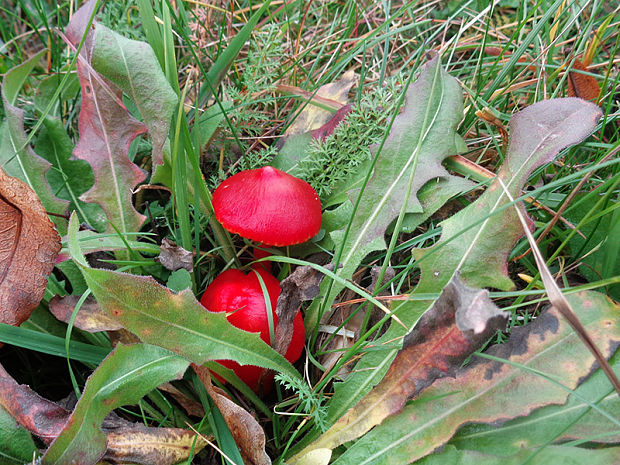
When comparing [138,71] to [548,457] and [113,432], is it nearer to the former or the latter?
[113,432]

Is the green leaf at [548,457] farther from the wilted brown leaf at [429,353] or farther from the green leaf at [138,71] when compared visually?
the green leaf at [138,71]

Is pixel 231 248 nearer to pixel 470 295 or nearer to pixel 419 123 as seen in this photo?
pixel 419 123

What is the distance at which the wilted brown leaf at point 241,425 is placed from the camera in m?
1.19

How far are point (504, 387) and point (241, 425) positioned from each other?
1.98ft

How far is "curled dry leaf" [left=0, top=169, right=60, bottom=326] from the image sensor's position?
129 centimetres

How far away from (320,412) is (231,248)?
0.55 m

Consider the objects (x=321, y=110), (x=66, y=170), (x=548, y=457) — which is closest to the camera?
(x=548, y=457)

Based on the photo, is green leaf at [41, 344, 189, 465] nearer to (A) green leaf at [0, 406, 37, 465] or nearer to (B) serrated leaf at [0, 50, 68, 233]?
(A) green leaf at [0, 406, 37, 465]

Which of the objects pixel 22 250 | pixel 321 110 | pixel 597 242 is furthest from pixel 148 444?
pixel 597 242

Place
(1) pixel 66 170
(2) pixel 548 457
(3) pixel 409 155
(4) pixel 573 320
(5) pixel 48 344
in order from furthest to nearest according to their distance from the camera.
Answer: (1) pixel 66 170, (3) pixel 409 155, (5) pixel 48 344, (2) pixel 548 457, (4) pixel 573 320

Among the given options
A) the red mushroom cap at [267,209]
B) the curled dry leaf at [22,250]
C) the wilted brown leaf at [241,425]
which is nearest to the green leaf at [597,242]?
the red mushroom cap at [267,209]

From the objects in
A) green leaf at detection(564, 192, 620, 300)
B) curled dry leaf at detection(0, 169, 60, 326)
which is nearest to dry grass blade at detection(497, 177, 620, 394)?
green leaf at detection(564, 192, 620, 300)

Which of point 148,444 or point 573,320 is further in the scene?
point 148,444

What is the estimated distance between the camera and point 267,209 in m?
1.37
